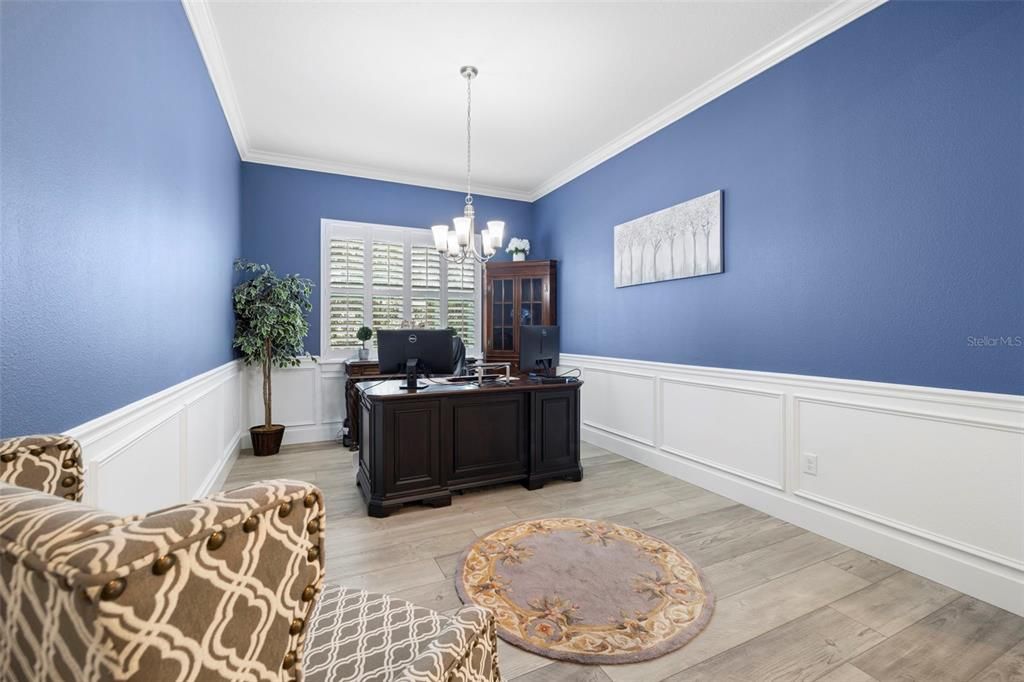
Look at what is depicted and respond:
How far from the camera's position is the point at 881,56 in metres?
2.42

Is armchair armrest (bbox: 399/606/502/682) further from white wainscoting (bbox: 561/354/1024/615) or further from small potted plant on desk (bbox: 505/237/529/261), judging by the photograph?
small potted plant on desk (bbox: 505/237/529/261)

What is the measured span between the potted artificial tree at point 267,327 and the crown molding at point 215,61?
4.11ft

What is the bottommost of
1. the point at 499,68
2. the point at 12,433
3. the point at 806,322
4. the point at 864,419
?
the point at 864,419

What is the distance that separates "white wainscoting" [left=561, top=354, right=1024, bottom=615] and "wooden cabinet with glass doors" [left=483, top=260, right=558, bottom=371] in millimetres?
2075

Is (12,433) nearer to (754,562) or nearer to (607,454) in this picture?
(754,562)

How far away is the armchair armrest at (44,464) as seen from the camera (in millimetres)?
729

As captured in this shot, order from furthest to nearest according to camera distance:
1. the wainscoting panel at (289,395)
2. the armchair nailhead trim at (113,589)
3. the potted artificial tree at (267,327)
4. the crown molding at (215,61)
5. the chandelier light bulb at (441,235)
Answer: the wainscoting panel at (289,395), the potted artificial tree at (267,327), the chandelier light bulb at (441,235), the crown molding at (215,61), the armchair nailhead trim at (113,589)

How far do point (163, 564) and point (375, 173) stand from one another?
535 cm

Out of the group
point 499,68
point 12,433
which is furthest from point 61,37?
point 499,68

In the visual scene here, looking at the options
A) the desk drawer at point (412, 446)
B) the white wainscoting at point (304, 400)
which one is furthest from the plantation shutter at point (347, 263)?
the desk drawer at point (412, 446)

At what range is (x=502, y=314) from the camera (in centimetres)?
563

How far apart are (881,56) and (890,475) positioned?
2.30 meters

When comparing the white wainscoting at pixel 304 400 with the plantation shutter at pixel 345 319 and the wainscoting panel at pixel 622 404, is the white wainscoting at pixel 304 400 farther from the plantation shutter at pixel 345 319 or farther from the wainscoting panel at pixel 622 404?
the wainscoting panel at pixel 622 404

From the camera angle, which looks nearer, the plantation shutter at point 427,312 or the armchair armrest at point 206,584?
the armchair armrest at point 206,584
